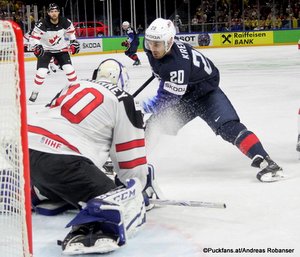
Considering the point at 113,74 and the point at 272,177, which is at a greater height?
the point at 113,74

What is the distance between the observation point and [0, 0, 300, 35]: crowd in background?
64.1 feet

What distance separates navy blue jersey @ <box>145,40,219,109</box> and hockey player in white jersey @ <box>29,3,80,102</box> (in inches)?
177

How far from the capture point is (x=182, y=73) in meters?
3.52

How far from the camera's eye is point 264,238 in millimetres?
2490

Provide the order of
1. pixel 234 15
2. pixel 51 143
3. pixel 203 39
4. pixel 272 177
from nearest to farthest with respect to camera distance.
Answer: pixel 51 143, pixel 272 177, pixel 203 39, pixel 234 15

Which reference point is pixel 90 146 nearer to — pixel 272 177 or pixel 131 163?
pixel 131 163

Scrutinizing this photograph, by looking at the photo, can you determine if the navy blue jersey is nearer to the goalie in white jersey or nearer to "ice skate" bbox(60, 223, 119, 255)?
the goalie in white jersey

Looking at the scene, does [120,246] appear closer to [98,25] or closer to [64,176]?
[64,176]

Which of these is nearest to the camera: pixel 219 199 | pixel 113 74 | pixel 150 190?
pixel 113 74

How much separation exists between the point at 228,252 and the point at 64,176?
68cm

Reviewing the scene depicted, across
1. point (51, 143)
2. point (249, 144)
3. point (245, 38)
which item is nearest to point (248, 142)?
point (249, 144)

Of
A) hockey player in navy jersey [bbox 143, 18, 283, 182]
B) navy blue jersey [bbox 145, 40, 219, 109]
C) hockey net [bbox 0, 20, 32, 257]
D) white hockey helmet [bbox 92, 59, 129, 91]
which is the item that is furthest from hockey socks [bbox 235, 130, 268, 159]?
hockey net [bbox 0, 20, 32, 257]

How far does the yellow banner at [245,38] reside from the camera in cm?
1883

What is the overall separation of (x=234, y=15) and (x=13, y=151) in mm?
19088
